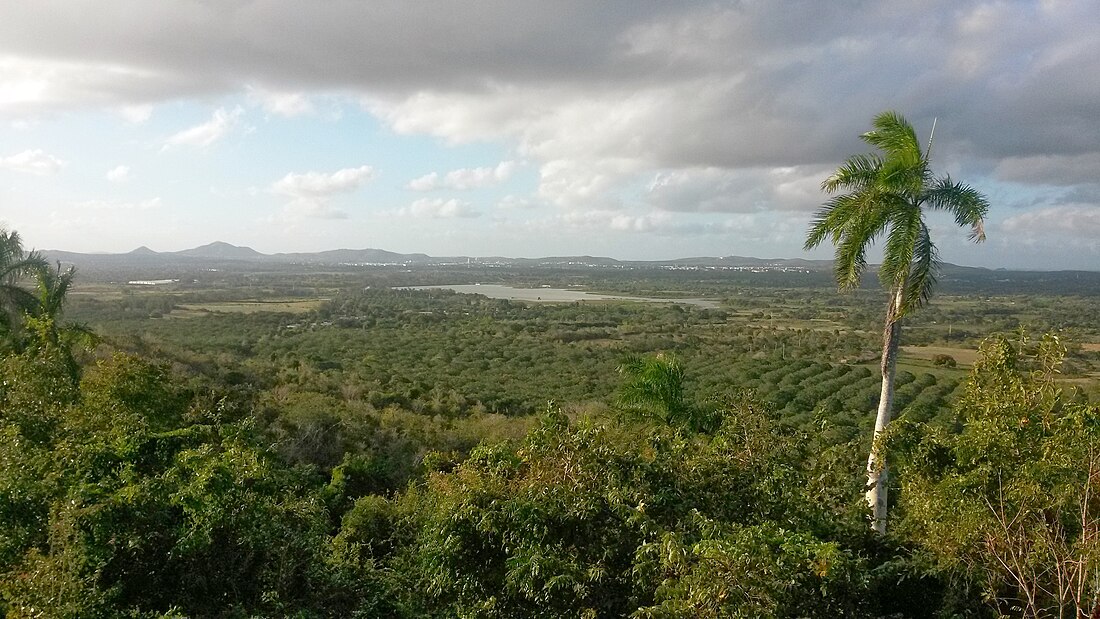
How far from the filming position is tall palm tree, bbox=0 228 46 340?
18.3 meters

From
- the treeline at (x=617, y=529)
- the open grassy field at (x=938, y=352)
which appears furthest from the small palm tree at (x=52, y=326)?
the open grassy field at (x=938, y=352)

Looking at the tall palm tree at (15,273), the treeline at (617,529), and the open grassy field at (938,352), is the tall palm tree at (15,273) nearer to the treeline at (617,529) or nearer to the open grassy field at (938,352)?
the treeline at (617,529)

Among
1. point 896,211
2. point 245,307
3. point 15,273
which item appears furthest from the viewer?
point 245,307

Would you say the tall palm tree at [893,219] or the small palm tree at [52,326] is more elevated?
the tall palm tree at [893,219]

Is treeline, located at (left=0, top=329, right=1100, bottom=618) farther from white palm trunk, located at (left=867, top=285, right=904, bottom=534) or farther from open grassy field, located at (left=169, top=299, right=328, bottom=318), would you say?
Answer: open grassy field, located at (left=169, top=299, right=328, bottom=318)

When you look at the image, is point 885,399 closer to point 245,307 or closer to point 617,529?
point 617,529

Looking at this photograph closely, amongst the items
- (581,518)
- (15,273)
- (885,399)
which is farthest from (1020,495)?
(15,273)

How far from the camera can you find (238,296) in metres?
101

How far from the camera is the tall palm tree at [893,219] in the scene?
999cm

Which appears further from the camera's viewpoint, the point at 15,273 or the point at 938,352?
the point at 938,352

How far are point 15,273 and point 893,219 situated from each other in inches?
900

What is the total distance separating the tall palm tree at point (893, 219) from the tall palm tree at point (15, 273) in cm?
1997

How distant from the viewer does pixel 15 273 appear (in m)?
19.5

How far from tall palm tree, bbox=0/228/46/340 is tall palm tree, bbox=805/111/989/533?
1997 centimetres
